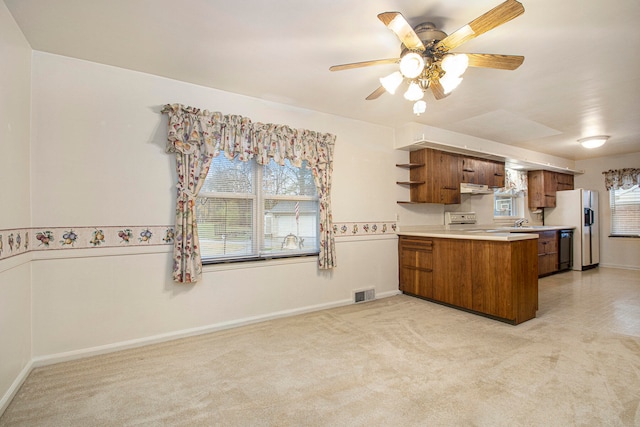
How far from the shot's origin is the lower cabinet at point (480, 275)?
314 cm

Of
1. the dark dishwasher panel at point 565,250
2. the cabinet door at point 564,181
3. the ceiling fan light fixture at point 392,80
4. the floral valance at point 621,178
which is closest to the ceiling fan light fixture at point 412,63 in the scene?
the ceiling fan light fixture at point 392,80

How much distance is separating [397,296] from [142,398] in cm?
319

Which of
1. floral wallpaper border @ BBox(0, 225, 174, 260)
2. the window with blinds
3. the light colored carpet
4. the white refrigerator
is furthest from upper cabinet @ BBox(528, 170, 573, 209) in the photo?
floral wallpaper border @ BBox(0, 225, 174, 260)

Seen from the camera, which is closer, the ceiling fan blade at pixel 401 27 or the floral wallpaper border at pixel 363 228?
the ceiling fan blade at pixel 401 27

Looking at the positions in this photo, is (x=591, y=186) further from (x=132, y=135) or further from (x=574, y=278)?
(x=132, y=135)

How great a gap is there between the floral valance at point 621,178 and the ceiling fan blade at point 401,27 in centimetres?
682

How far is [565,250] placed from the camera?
19.7 feet

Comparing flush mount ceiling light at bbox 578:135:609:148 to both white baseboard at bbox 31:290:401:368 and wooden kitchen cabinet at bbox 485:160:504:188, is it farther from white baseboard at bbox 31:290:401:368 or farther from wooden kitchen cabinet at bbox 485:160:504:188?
white baseboard at bbox 31:290:401:368

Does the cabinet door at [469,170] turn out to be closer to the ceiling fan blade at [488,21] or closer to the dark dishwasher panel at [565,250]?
the dark dishwasher panel at [565,250]

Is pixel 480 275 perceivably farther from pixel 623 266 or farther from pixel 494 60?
pixel 623 266

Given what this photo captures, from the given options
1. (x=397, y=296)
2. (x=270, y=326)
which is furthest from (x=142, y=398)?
(x=397, y=296)

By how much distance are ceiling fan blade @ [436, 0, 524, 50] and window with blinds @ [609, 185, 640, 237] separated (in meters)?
6.93

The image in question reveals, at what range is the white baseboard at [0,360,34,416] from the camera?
1.81 m

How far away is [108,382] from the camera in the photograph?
6.90 feet
